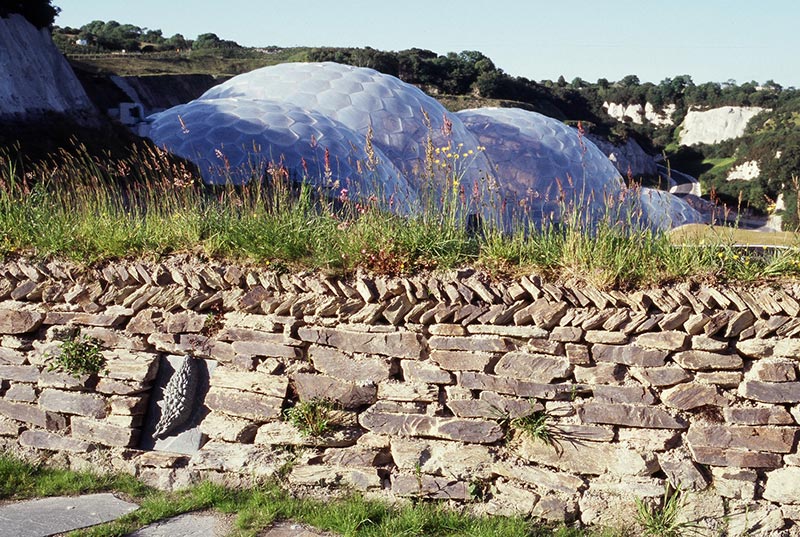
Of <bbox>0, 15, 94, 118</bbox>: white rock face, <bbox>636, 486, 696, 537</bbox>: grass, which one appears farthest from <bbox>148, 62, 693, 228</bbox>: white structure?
<bbox>636, 486, 696, 537</bbox>: grass

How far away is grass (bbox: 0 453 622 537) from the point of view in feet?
12.5

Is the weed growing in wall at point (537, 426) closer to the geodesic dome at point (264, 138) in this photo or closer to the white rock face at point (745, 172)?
the geodesic dome at point (264, 138)

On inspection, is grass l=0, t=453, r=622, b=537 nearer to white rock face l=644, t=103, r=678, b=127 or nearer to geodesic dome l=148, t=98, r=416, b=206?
geodesic dome l=148, t=98, r=416, b=206

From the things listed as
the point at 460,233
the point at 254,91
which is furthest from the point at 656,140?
the point at 460,233

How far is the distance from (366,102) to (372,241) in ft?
38.3

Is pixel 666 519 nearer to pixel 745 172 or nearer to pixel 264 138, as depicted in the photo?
pixel 264 138

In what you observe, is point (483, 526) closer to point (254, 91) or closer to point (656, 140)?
point (254, 91)

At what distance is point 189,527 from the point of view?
12.8 ft

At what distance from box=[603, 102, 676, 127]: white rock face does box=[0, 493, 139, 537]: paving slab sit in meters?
52.1

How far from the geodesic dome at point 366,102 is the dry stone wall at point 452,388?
32.2ft

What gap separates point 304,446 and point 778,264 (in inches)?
107

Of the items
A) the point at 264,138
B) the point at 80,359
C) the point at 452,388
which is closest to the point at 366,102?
the point at 264,138

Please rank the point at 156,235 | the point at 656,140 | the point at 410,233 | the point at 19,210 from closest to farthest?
the point at 410,233 < the point at 156,235 < the point at 19,210 < the point at 656,140

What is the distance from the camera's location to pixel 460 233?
479cm
